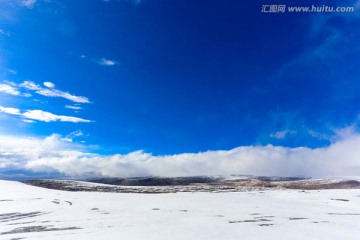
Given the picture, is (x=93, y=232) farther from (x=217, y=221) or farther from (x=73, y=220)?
(x=217, y=221)

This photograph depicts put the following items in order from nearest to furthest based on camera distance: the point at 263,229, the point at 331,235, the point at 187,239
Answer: the point at 187,239
the point at 331,235
the point at 263,229

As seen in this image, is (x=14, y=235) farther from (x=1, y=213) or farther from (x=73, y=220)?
(x=1, y=213)

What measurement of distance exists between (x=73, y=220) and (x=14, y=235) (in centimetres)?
607

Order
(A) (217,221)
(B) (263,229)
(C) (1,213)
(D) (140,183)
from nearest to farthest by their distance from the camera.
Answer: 1. (B) (263,229)
2. (A) (217,221)
3. (C) (1,213)
4. (D) (140,183)

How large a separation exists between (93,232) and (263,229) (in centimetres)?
1215

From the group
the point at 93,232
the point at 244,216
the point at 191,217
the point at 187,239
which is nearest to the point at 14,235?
the point at 93,232

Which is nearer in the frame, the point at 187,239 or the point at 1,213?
the point at 187,239

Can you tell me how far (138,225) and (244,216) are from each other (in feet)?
35.6

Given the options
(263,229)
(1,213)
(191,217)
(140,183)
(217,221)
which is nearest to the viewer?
(263,229)

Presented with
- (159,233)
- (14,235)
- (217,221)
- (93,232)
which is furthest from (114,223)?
(217,221)

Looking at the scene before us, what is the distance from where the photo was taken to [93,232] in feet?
62.5

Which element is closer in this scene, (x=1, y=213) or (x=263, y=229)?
(x=263, y=229)

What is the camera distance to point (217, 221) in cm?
2367

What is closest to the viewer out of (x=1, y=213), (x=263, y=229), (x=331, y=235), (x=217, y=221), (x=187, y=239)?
(x=187, y=239)
